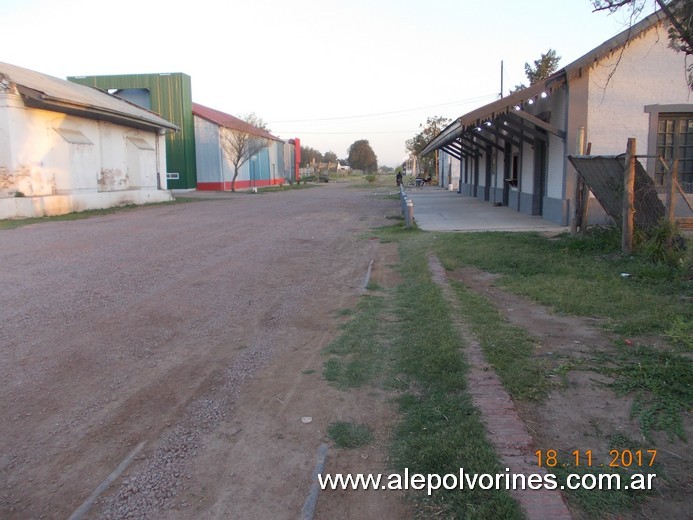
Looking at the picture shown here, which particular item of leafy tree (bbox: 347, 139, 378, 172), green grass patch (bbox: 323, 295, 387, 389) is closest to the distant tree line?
leafy tree (bbox: 347, 139, 378, 172)

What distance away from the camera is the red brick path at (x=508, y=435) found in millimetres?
2918

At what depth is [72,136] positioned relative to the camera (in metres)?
24.1

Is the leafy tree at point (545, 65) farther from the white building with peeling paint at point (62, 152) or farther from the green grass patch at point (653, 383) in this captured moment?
the green grass patch at point (653, 383)

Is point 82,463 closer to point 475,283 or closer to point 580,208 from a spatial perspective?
point 475,283

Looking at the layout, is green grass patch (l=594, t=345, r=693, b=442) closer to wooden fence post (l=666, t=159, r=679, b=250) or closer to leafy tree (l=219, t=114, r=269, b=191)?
wooden fence post (l=666, t=159, r=679, b=250)

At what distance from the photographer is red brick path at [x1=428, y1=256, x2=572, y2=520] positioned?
9.57ft

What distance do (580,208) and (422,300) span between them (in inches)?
236

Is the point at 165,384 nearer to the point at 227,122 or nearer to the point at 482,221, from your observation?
the point at 482,221

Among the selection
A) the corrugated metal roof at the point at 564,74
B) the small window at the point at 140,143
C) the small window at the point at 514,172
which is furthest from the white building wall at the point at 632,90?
the small window at the point at 140,143

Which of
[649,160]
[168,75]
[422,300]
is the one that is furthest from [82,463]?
[168,75]

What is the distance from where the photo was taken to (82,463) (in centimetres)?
364

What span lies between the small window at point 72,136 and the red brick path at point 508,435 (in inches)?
895

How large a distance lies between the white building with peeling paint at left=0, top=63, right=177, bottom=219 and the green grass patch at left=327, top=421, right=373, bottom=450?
→ 2011 cm

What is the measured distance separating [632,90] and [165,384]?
13.4 m
